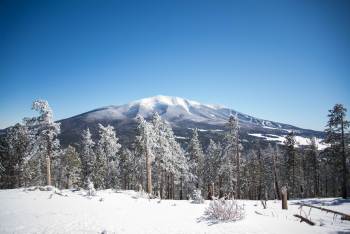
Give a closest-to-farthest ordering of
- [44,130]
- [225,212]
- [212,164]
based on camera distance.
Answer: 1. [225,212]
2. [44,130]
3. [212,164]

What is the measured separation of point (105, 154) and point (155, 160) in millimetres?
11328

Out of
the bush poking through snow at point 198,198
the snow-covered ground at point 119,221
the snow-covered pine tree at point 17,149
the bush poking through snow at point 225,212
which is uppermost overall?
the snow-covered pine tree at point 17,149

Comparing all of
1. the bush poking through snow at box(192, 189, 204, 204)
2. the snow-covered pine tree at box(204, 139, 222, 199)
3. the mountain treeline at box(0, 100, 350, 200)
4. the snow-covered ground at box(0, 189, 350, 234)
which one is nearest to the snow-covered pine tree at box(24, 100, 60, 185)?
the mountain treeline at box(0, 100, 350, 200)

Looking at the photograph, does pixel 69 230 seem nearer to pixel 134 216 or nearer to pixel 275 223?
pixel 134 216

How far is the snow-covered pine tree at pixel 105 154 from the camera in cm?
4419

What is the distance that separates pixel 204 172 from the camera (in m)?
51.3

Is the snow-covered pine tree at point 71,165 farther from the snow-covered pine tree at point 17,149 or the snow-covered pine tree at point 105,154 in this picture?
the snow-covered pine tree at point 17,149

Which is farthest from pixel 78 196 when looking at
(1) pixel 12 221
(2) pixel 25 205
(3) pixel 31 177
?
(3) pixel 31 177

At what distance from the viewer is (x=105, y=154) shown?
45.5 meters

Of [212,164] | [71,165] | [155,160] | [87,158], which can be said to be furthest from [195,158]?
[71,165]

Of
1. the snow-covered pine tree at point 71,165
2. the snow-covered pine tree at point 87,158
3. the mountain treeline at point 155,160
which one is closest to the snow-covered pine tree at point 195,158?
the mountain treeline at point 155,160

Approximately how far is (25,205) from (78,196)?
13.9 feet

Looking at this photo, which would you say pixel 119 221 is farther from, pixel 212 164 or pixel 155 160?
pixel 212 164

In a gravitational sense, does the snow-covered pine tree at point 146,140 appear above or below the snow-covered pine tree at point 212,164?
above
